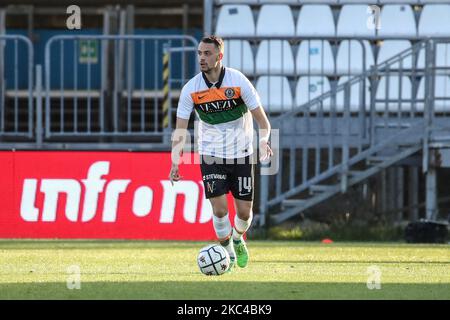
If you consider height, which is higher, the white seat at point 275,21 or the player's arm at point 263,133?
the white seat at point 275,21

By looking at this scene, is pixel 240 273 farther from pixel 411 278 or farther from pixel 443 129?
pixel 443 129

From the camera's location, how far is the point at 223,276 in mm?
11320

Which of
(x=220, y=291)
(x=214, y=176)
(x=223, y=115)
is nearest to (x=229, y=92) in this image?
(x=223, y=115)

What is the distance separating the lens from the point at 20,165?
57.7ft

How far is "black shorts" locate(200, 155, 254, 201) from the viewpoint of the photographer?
12.0 meters

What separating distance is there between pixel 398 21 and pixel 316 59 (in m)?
1.55

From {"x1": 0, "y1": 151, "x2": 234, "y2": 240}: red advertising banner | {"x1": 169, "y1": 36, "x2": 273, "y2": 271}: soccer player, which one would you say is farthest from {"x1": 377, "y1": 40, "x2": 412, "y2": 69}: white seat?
{"x1": 169, "y1": 36, "x2": 273, "y2": 271}: soccer player

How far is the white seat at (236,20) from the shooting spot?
66.0 feet

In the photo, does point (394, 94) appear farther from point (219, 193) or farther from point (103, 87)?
point (219, 193)

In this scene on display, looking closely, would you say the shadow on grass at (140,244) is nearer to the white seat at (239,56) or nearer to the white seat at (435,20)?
the white seat at (239,56)

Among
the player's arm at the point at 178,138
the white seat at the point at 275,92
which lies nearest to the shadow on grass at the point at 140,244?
the white seat at the point at 275,92

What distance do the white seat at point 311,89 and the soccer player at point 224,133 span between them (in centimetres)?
713
